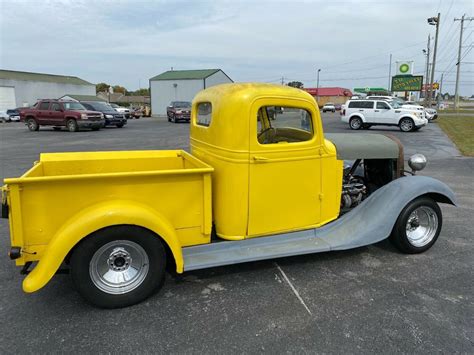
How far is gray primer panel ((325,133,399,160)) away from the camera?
4.12 meters

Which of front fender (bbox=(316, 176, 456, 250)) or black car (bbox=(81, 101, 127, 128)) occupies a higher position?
black car (bbox=(81, 101, 127, 128))

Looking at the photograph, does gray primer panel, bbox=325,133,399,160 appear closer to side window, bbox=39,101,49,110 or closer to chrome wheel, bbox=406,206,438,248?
chrome wheel, bbox=406,206,438,248

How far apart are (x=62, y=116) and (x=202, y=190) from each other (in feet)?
66.5

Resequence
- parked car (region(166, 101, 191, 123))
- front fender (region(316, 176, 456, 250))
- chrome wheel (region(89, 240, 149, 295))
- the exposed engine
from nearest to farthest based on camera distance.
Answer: chrome wheel (region(89, 240, 149, 295)) → front fender (region(316, 176, 456, 250)) → the exposed engine → parked car (region(166, 101, 191, 123))

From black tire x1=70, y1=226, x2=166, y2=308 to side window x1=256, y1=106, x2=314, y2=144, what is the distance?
1.42 meters

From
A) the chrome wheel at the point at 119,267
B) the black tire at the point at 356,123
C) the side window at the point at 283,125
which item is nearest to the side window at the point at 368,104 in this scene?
the black tire at the point at 356,123

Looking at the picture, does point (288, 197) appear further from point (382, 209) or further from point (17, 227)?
point (17, 227)

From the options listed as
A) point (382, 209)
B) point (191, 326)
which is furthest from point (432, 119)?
point (191, 326)

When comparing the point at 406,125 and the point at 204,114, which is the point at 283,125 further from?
the point at 406,125

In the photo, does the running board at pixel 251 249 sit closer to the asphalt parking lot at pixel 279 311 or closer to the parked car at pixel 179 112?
the asphalt parking lot at pixel 279 311

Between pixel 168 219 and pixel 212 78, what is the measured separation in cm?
5055

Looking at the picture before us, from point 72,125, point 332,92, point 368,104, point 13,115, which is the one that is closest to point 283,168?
point 72,125

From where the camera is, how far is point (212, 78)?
51656 millimetres

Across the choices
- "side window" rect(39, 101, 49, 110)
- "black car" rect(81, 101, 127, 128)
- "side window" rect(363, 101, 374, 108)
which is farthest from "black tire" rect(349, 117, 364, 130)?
"side window" rect(39, 101, 49, 110)
